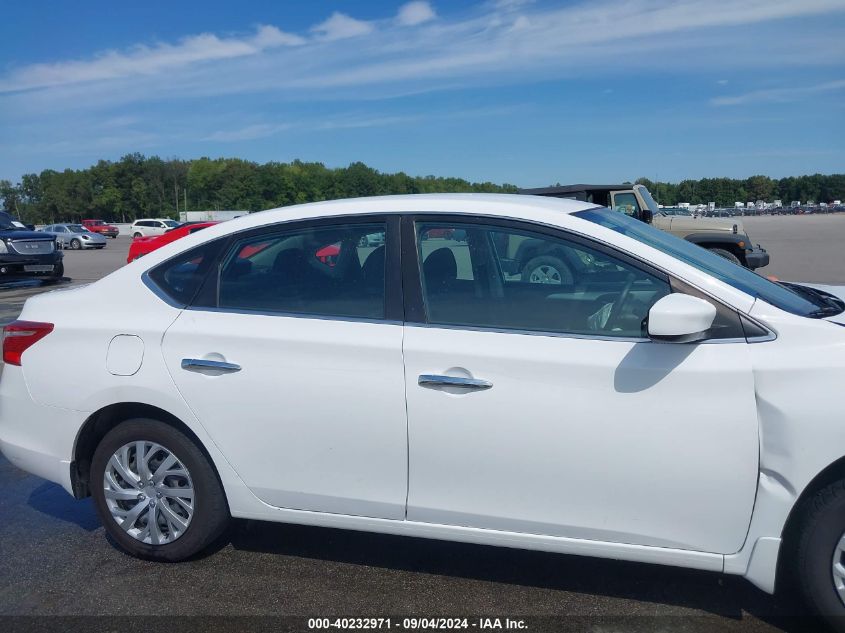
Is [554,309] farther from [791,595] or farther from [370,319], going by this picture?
[791,595]

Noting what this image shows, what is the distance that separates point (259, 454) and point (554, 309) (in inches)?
57.4

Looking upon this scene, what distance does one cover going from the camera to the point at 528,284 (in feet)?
11.7

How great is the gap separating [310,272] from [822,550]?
2.38m

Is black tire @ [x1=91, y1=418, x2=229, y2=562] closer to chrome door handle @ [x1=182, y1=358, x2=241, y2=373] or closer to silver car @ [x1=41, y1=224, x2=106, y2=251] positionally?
chrome door handle @ [x1=182, y1=358, x2=241, y2=373]

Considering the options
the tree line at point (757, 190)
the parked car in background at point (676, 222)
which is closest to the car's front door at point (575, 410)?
the parked car in background at point (676, 222)

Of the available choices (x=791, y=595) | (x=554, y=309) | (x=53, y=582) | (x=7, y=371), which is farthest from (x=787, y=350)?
(x=7, y=371)

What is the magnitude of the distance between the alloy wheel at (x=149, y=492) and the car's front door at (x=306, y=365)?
327 millimetres

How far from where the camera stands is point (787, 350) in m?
2.92

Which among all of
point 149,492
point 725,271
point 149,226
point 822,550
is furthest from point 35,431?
point 149,226

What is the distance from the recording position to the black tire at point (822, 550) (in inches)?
112

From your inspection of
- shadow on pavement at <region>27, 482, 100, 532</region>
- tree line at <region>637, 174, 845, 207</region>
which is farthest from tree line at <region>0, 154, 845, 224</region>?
shadow on pavement at <region>27, 482, 100, 532</region>

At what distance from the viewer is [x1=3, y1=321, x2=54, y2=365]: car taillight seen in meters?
3.96

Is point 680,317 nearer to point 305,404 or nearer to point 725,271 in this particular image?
point 725,271

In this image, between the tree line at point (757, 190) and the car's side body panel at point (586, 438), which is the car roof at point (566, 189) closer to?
the car's side body panel at point (586, 438)
